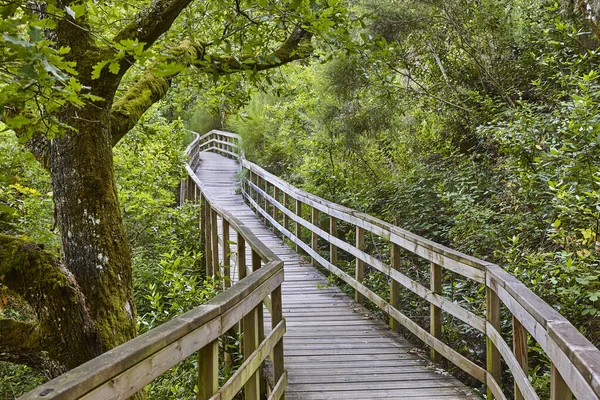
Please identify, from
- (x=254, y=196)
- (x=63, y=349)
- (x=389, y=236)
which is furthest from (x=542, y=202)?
(x=254, y=196)

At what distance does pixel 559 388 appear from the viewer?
6.53 feet

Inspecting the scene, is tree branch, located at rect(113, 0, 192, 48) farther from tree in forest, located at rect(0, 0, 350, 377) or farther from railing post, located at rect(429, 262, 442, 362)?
railing post, located at rect(429, 262, 442, 362)

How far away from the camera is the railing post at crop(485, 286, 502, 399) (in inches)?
130

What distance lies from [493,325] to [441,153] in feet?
15.9

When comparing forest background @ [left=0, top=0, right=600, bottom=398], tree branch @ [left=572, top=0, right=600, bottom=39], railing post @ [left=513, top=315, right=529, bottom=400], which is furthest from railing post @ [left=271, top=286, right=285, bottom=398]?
tree branch @ [left=572, top=0, right=600, bottom=39]

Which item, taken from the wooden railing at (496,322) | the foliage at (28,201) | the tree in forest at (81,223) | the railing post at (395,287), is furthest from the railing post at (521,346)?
the foliage at (28,201)

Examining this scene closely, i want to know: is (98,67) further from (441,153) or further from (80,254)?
(441,153)

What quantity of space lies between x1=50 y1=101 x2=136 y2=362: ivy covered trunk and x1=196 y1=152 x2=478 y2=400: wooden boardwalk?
1.52 metres

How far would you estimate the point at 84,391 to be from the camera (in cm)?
130

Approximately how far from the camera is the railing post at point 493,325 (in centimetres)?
329

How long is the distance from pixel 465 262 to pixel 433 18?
4744mm

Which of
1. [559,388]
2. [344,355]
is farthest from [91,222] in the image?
[559,388]

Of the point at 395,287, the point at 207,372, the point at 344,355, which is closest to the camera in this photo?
the point at 207,372

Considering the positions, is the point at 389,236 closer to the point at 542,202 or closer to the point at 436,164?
the point at 542,202
